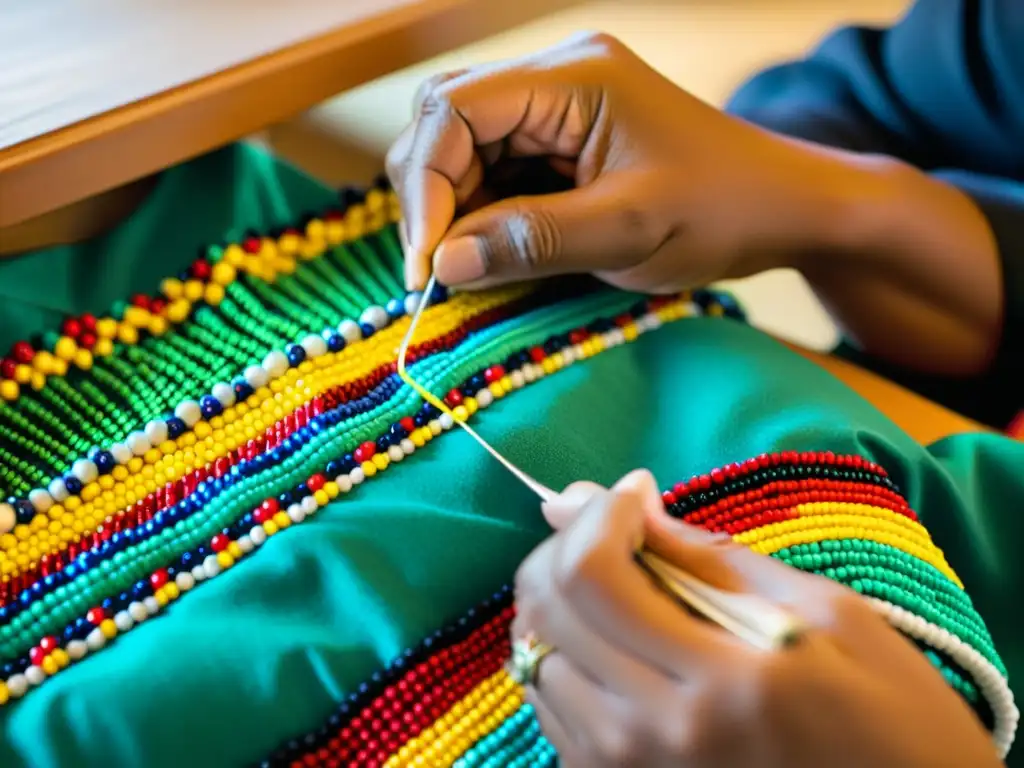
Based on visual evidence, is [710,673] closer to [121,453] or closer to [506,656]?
[506,656]

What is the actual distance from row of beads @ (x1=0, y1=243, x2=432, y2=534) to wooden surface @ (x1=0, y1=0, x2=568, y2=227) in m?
0.16

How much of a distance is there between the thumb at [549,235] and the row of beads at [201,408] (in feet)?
0.18

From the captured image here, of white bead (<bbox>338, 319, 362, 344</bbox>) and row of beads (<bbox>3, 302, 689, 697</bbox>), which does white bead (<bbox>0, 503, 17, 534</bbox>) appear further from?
white bead (<bbox>338, 319, 362, 344</bbox>)

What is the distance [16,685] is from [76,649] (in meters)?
0.03

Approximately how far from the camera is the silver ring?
16.1 inches

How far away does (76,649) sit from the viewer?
468 mm

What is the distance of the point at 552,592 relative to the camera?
385mm

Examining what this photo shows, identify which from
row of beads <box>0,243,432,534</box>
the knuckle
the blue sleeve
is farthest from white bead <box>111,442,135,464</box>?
the blue sleeve

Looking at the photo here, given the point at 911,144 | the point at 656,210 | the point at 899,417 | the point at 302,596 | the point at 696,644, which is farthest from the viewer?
the point at 911,144

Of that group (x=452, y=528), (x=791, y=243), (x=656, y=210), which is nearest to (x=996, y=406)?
(x=791, y=243)

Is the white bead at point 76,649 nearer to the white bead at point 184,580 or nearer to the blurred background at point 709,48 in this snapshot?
the white bead at point 184,580

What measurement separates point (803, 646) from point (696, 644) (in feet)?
0.13

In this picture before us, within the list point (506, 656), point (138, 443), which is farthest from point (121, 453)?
point (506, 656)

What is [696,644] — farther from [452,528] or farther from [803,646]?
[452,528]
